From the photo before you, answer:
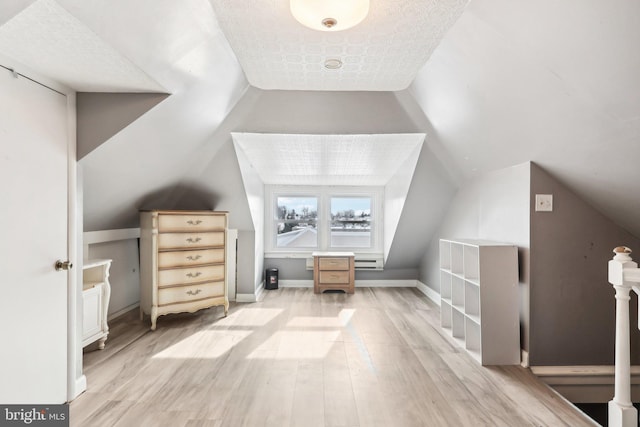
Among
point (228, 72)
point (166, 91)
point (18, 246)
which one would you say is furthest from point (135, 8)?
point (18, 246)

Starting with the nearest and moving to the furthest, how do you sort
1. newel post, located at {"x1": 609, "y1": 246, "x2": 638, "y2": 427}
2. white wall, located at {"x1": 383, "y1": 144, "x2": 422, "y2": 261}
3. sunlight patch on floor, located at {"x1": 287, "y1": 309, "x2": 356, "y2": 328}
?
newel post, located at {"x1": 609, "y1": 246, "x2": 638, "y2": 427}, sunlight patch on floor, located at {"x1": 287, "y1": 309, "x2": 356, "y2": 328}, white wall, located at {"x1": 383, "y1": 144, "x2": 422, "y2": 261}

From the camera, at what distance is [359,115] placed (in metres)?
2.83

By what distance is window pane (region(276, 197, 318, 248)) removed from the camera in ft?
16.9

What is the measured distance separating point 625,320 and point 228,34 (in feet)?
8.34

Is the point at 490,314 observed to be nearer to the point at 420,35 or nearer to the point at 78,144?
the point at 420,35

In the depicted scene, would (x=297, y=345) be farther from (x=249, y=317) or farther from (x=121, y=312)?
(x=121, y=312)

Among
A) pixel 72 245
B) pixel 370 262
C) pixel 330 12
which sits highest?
pixel 330 12

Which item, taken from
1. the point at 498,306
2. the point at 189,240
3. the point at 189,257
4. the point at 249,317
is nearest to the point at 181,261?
the point at 189,257

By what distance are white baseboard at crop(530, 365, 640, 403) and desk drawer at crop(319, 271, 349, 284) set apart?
261 centimetres

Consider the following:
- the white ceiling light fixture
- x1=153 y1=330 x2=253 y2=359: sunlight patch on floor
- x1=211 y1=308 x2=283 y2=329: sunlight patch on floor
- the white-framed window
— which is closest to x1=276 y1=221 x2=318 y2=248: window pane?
the white-framed window

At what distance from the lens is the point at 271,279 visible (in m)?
4.75

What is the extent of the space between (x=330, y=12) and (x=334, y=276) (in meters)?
3.85

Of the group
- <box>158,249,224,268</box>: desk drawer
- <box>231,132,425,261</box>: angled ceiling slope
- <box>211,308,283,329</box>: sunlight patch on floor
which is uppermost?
<box>231,132,425,261</box>: angled ceiling slope

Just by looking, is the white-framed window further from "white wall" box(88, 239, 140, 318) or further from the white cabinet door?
the white cabinet door
